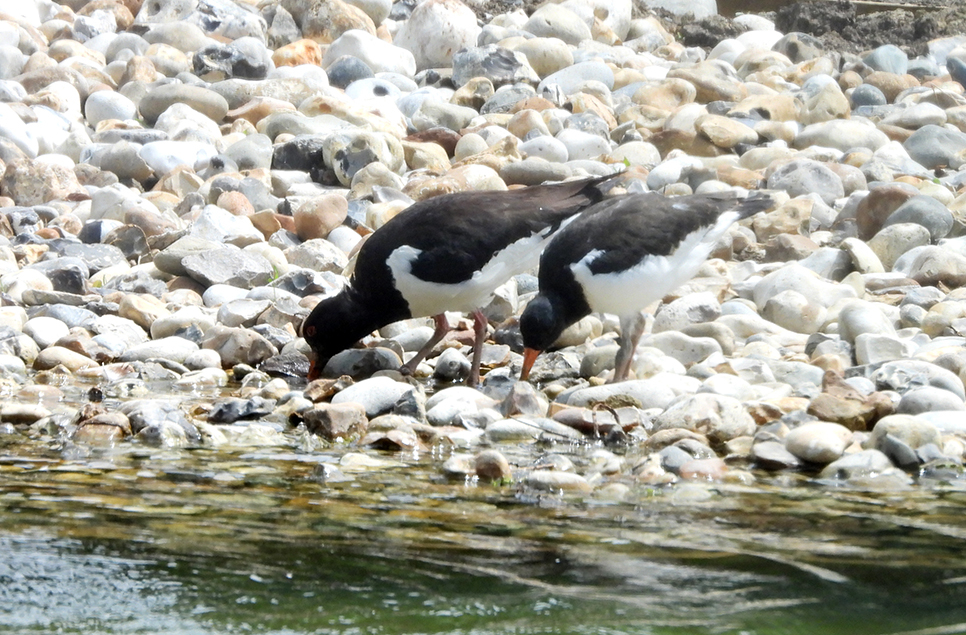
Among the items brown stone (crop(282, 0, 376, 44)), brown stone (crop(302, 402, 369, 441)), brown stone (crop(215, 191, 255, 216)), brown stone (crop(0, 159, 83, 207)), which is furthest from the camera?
brown stone (crop(282, 0, 376, 44))

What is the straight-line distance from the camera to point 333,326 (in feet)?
22.8

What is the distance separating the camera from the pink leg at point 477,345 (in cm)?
687

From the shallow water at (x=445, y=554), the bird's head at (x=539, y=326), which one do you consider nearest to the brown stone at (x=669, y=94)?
the bird's head at (x=539, y=326)

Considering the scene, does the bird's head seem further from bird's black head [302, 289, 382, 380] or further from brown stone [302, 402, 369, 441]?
brown stone [302, 402, 369, 441]

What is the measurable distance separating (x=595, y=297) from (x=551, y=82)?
686 cm

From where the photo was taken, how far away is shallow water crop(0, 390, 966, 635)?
9.55 ft

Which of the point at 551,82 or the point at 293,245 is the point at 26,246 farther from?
the point at 551,82

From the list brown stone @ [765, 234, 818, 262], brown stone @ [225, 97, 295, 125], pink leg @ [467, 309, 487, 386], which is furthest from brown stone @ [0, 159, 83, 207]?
brown stone @ [765, 234, 818, 262]

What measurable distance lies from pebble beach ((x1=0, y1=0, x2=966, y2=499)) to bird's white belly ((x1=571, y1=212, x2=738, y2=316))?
1.02 ft

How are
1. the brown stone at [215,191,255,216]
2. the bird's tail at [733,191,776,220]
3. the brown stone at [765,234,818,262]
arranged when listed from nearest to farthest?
the bird's tail at [733,191,776,220] → the brown stone at [765,234,818,262] → the brown stone at [215,191,255,216]

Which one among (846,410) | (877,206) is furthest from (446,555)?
(877,206)

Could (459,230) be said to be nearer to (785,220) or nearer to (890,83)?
(785,220)

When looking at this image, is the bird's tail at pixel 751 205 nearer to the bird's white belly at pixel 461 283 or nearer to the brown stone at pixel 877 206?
the bird's white belly at pixel 461 283

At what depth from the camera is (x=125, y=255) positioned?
880 cm
